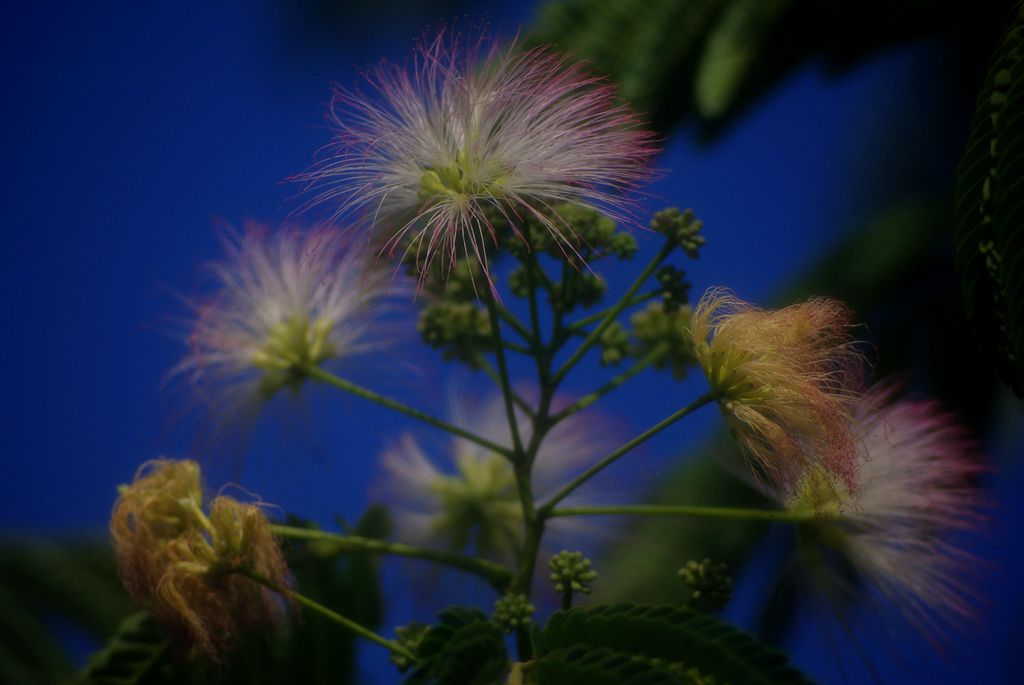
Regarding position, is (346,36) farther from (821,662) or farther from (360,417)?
(821,662)

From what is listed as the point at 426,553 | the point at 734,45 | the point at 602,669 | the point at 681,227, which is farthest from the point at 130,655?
the point at 734,45

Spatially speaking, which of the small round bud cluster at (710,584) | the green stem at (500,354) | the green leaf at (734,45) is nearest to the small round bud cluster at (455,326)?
the green stem at (500,354)

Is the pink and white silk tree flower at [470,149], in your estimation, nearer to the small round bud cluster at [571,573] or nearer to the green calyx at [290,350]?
the green calyx at [290,350]

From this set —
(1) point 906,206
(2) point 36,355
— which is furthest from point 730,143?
(2) point 36,355

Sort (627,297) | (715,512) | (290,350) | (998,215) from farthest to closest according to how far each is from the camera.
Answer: (290,350), (627,297), (715,512), (998,215)

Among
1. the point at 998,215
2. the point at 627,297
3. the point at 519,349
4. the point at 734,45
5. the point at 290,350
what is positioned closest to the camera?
the point at 998,215

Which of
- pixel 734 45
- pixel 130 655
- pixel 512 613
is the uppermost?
pixel 734 45

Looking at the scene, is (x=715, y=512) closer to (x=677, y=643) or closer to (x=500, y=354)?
(x=677, y=643)
